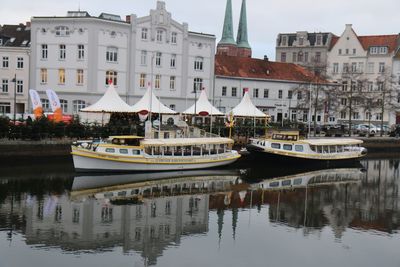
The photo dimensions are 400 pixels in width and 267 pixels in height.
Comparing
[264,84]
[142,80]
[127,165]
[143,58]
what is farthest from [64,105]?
[264,84]

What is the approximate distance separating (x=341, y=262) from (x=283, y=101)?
2069 inches

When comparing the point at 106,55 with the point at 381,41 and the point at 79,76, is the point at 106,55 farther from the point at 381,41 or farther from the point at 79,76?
the point at 381,41

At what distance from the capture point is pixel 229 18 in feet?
319

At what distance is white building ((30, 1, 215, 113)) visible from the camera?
56344mm

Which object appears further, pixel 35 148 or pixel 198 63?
pixel 198 63

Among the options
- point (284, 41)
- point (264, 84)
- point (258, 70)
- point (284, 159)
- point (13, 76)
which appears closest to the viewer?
point (284, 159)

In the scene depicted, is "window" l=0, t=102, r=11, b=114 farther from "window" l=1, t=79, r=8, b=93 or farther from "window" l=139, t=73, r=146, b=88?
"window" l=139, t=73, r=146, b=88

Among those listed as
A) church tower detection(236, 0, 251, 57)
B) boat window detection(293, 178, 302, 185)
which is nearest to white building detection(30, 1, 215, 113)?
boat window detection(293, 178, 302, 185)

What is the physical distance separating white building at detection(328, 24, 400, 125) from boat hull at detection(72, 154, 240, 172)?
44.3m

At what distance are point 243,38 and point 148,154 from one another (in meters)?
65.2

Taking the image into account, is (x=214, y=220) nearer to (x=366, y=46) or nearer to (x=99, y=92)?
(x=99, y=92)

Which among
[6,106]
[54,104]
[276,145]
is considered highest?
[54,104]

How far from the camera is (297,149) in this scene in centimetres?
4559

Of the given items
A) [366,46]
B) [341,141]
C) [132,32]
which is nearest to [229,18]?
[366,46]
